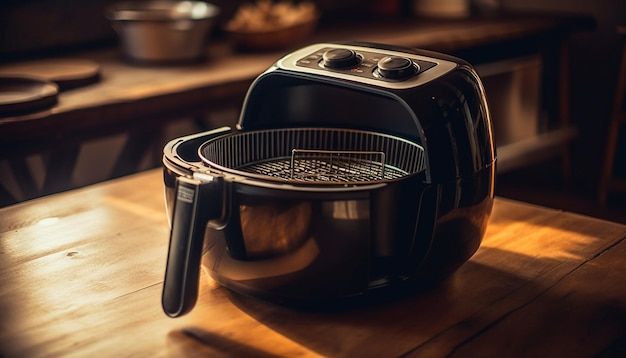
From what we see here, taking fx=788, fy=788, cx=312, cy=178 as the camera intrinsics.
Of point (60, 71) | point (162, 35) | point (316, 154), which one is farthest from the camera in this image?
point (162, 35)

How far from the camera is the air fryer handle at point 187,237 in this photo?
79 cm

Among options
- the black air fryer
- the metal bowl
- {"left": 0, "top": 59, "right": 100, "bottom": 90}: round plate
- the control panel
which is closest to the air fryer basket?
the black air fryer

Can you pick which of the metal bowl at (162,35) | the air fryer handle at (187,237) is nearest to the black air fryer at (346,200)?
the air fryer handle at (187,237)

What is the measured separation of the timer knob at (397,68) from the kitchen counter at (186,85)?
1.08 meters

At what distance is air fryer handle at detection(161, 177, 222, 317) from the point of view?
0.79 meters

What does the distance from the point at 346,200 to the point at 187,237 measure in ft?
0.55

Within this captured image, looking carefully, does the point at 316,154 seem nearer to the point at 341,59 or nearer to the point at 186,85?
the point at 341,59

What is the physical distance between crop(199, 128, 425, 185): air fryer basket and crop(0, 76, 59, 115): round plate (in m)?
0.90

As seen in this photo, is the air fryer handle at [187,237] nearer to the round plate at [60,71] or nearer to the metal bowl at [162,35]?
the round plate at [60,71]

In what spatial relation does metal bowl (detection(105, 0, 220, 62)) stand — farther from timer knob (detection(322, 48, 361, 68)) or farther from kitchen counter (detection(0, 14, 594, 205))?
timer knob (detection(322, 48, 361, 68))

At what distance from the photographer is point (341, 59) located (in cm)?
97

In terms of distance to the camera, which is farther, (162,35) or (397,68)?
(162,35)

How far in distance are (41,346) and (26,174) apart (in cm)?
143

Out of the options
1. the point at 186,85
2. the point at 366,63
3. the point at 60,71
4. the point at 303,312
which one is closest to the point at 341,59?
the point at 366,63
